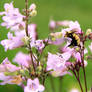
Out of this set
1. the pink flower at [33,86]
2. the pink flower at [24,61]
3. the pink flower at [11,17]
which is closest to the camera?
the pink flower at [33,86]

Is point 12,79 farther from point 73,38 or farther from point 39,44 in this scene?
point 73,38

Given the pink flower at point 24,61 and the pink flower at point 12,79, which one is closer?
the pink flower at point 12,79

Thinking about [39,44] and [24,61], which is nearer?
[39,44]

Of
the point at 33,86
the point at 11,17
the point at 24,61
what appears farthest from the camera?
the point at 24,61

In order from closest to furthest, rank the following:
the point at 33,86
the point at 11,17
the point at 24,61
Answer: the point at 33,86
the point at 11,17
the point at 24,61

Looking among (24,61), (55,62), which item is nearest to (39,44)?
(55,62)

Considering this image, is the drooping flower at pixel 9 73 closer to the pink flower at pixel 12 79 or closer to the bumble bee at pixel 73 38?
the pink flower at pixel 12 79

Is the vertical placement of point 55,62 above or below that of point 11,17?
below

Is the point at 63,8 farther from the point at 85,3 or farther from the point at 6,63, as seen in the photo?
the point at 6,63

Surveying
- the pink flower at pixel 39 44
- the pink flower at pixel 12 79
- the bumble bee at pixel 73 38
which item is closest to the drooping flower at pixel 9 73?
the pink flower at pixel 12 79

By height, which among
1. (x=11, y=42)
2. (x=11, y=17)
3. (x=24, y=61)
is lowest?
(x=24, y=61)

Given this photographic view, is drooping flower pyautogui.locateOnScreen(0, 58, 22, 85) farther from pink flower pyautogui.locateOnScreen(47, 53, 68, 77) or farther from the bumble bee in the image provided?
the bumble bee
